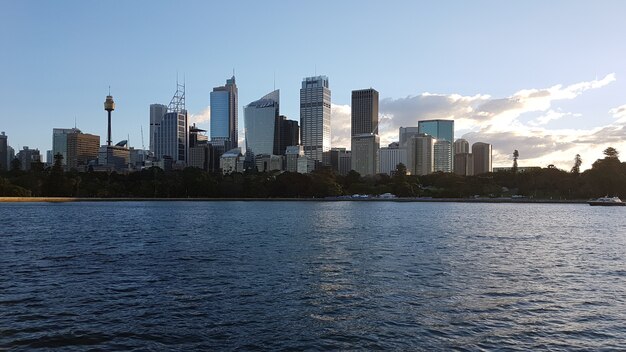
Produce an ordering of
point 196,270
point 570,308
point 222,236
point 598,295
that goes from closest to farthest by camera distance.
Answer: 1. point 570,308
2. point 598,295
3. point 196,270
4. point 222,236

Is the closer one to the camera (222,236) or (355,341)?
(355,341)

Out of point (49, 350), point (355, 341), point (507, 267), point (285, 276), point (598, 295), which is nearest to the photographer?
point (49, 350)

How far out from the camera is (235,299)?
26.4 m

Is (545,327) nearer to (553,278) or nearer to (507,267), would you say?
(553,278)

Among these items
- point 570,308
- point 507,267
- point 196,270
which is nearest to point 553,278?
Result: point 507,267

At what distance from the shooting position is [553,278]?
3425 cm

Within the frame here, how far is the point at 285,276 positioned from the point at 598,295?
743 inches

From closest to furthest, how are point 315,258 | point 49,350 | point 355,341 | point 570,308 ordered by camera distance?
point 49,350, point 355,341, point 570,308, point 315,258

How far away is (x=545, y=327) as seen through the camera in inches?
870

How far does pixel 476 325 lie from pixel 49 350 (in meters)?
17.3

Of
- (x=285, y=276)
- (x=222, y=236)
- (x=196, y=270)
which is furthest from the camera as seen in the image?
(x=222, y=236)

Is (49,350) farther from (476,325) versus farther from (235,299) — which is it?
(476,325)

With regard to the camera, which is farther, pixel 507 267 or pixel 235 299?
pixel 507 267

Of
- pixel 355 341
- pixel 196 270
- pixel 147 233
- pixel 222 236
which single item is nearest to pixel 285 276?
pixel 196 270
